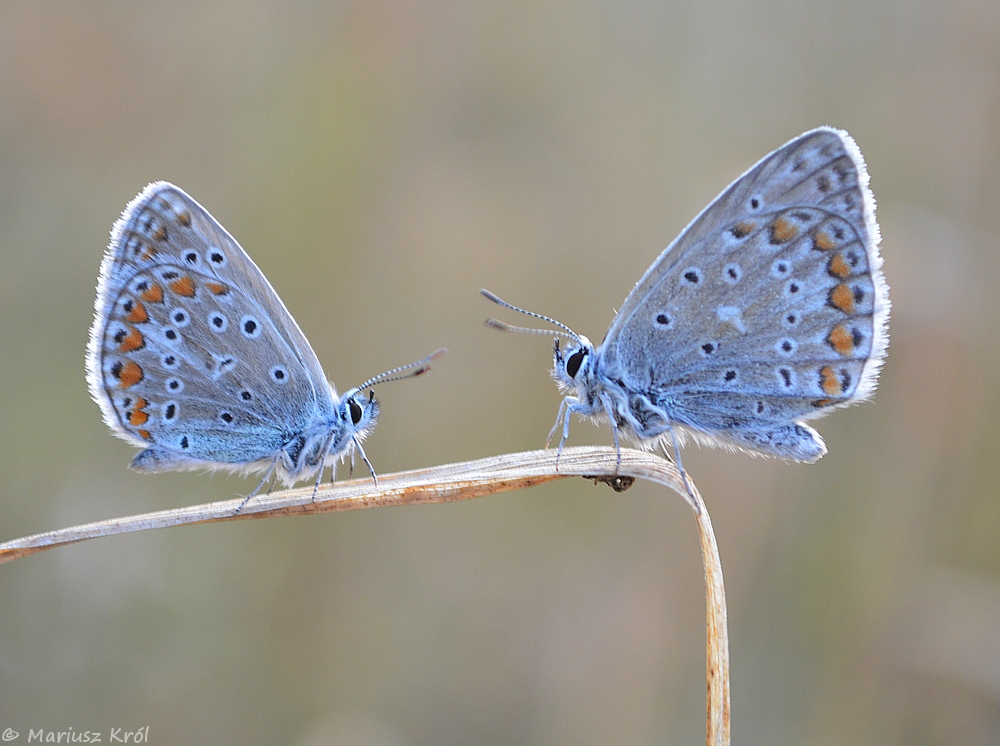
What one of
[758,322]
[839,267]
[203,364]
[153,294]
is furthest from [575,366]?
[153,294]

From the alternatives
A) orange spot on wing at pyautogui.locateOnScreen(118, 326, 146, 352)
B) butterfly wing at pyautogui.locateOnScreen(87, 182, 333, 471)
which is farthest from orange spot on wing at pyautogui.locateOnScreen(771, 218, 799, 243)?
orange spot on wing at pyautogui.locateOnScreen(118, 326, 146, 352)

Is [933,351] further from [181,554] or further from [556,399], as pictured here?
[181,554]

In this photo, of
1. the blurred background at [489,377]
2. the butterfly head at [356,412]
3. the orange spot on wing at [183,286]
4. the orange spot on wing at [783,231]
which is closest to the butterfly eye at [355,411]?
the butterfly head at [356,412]

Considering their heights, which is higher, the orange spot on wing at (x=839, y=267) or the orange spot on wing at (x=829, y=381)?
the orange spot on wing at (x=839, y=267)

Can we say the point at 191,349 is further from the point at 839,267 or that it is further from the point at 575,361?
the point at 839,267

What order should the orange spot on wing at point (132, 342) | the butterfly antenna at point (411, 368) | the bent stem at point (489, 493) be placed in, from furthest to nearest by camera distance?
1. the orange spot on wing at point (132, 342)
2. the butterfly antenna at point (411, 368)
3. the bent stem at point (489, 493)

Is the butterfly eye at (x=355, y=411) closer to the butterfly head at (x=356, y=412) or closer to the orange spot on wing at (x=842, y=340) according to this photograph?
the butterfly head at (x=356, y=412)

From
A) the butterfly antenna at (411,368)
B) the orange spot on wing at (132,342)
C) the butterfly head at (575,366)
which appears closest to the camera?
the butterfly antenna at (411,368)
